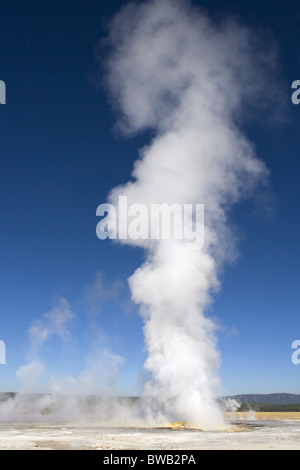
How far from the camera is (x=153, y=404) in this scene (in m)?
83.4

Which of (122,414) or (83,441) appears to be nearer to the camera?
(83,441)

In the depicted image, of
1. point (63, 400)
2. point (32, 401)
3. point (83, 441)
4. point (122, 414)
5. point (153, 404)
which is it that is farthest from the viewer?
point (32, 401)

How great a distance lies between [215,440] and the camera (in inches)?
1624

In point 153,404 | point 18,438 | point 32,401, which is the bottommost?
point 32,401

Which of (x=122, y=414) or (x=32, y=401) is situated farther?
(x=32, y=401)
